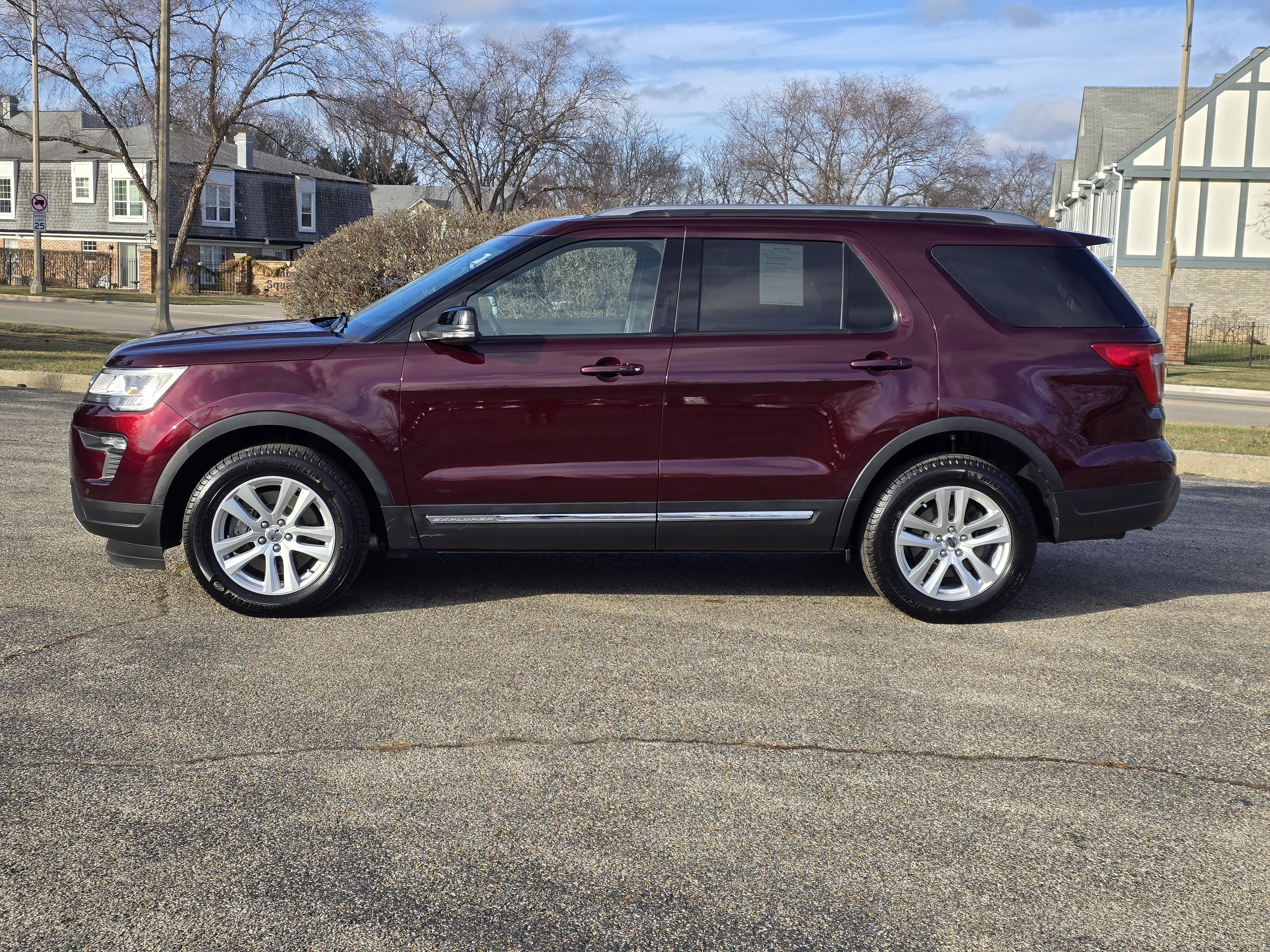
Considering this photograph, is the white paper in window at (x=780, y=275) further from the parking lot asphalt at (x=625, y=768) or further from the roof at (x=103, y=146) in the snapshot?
the roof at (x=103, y=146)

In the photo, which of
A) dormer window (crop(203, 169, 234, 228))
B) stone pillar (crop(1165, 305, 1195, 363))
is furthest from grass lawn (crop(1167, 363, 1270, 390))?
dormer window (crop(203, 169, 234, 228))

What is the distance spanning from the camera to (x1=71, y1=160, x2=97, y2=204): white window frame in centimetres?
5647

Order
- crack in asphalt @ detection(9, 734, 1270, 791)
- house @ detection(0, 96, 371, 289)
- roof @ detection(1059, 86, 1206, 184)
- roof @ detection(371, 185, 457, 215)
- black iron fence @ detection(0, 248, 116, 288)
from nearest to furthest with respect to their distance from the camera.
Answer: crack in asphalt @ detection(9, 734, 1270, 791)
roof @ detection(1059, 86, 1206, 184)
black iron fence @ detection(0, 248, 116, 288)
house @ detection(0, 96, 371, 289)
roof @ detection(371, 185, 457, 215)

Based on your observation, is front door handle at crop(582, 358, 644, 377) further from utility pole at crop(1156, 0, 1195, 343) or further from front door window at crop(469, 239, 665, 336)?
utility pole at crop(1156, 0, 1195, 343)

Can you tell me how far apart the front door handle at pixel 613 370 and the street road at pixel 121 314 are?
64.5ft

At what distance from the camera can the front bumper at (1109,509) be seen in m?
5.86

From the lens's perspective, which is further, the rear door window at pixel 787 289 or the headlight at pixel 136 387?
the rear door window at pixel 787 289

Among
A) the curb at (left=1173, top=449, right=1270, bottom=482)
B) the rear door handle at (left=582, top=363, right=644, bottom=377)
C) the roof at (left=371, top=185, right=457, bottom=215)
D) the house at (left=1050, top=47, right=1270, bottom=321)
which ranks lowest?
the curb at (left=1173, top=449, right=1270, bottom=482)

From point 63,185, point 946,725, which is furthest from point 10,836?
point 63,185

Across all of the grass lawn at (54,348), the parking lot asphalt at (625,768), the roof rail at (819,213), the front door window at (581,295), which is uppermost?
the roof rail at (819,213)

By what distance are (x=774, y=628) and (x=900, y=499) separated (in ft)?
2.76

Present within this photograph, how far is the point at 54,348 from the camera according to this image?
1931cm

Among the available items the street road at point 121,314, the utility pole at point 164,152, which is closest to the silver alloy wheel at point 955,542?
the utility pole at point 164,152

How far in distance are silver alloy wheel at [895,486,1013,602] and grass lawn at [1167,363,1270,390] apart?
63.9ft
